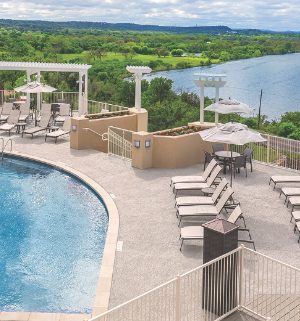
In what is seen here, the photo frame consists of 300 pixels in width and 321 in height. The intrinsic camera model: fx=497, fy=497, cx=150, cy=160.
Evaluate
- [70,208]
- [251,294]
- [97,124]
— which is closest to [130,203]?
[70,208]

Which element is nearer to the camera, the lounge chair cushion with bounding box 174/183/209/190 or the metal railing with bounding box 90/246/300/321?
the metal railing with bounding box 90/246/300/321

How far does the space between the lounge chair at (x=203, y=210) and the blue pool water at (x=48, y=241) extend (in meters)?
1.78

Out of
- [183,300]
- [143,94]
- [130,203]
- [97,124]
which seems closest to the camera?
[183,300]

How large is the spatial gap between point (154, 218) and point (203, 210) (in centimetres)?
124

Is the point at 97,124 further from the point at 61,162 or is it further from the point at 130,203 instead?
the point at 130,203

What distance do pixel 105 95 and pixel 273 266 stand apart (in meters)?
62.2

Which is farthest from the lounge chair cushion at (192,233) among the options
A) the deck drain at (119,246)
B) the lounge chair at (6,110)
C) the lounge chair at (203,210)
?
the lounge chair at (6,110)

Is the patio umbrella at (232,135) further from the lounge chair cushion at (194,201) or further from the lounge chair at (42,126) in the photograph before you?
the lounge chair at (42,126)

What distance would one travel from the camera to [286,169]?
1546 cm

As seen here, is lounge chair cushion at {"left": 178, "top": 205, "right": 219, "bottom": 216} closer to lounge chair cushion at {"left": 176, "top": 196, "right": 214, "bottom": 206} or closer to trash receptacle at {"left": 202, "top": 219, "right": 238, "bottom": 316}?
lounge chair cushion at {"left": 176, "top": 196, "right": 214, "bottom": 206}

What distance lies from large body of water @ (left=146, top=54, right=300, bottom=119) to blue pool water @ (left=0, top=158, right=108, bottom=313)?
62.0 m

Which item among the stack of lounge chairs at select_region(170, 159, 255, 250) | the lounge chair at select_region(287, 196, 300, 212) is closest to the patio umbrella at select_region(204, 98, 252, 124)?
the stack of lounge chairs at select_region(170, 159, 255, 250)

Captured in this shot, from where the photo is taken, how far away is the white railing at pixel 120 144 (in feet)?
55.1

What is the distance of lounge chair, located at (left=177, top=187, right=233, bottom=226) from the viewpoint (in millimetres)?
10336
